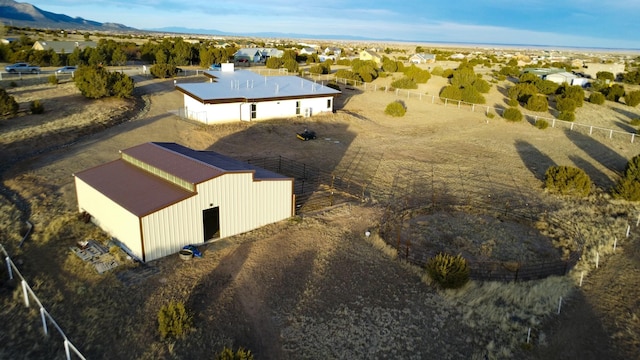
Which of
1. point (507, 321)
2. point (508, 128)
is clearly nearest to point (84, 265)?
point (507, 321)

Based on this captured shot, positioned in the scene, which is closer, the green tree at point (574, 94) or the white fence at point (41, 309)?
the white fence at point (41, 309)

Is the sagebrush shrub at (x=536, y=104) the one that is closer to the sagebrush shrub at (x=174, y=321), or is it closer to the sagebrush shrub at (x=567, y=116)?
the sagebrush shrub at (x=567, y=116)

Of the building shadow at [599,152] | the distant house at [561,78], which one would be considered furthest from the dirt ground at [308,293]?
the distant house at [561,78]

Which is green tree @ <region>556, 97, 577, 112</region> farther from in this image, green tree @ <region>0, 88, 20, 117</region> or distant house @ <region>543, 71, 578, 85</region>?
green tree @ <region>0, 88, 20, 117</region>

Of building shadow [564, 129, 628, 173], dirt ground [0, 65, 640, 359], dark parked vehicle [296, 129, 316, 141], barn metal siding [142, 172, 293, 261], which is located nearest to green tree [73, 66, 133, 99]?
dirt ground [0, 65, 640, 359]

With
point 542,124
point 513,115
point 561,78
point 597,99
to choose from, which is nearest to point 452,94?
point 513,115

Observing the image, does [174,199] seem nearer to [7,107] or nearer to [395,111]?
[7,107]

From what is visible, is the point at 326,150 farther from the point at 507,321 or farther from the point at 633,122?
the point at 633,122
